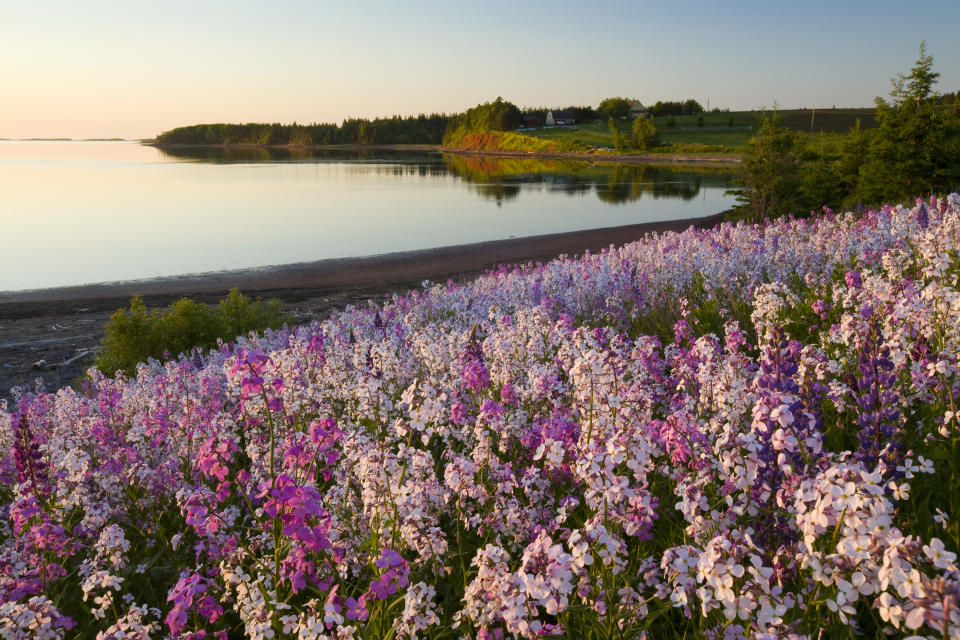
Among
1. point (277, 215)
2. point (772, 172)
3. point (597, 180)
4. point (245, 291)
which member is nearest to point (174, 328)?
point (245, 291)

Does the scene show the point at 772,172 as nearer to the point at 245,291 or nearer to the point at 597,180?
the point at 245,291

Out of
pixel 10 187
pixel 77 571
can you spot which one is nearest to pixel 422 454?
pixel 77 571

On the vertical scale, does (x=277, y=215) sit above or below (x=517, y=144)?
below

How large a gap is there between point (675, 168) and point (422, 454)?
4164 inches

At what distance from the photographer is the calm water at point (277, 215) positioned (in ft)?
119

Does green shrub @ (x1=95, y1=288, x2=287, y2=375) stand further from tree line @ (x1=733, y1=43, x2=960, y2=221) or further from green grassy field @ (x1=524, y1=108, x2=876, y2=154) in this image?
green grassy field @ (x1=524, y1=108, x2=876, y2=154)

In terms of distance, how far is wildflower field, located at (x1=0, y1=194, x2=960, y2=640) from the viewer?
2.48 meters

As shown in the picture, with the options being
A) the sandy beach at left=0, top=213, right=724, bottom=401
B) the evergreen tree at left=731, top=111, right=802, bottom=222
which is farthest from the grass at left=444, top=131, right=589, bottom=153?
the evergreen tree at left=731, top=111, right=802, bottom=222

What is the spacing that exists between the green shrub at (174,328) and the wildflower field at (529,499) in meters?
7.17

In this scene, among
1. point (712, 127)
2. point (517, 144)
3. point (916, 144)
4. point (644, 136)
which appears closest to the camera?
point (916, 144)

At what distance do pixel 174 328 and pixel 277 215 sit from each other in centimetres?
4064

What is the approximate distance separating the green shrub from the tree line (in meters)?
17.9

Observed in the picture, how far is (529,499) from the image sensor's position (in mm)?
4211

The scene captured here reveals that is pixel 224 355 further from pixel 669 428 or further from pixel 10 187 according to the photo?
pixel 10 187
